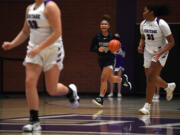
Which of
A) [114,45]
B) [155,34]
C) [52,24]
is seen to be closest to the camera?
[52,24]

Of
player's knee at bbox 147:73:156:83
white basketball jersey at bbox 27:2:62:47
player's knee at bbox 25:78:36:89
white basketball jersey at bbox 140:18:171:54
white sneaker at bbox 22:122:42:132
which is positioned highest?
white basketball jersey at bbox 27:2:62:47

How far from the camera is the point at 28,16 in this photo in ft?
25.0

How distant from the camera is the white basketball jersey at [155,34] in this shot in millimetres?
10727

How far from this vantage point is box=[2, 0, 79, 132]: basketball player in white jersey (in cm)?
740

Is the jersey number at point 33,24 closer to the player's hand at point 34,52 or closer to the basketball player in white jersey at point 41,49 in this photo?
the basketball player in white jersey at point 41,49

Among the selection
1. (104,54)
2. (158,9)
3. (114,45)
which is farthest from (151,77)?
(104,54)

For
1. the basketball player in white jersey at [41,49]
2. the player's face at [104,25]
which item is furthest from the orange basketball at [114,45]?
the basketball player in white jersey at [41,49]

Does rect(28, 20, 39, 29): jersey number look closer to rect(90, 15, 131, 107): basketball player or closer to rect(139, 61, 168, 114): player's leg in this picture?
rect(139, 61, 168, 114): player's leg

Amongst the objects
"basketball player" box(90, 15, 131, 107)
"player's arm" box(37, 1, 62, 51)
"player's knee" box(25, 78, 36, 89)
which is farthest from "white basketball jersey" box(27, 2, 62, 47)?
"basketball player" box(90, 15, 131, 107)

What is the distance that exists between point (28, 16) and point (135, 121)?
275cm

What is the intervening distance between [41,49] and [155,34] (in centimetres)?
400

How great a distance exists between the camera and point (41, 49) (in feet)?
24.1

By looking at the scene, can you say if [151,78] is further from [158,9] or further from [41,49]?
[41,49]

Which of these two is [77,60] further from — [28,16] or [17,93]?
[28,16]
